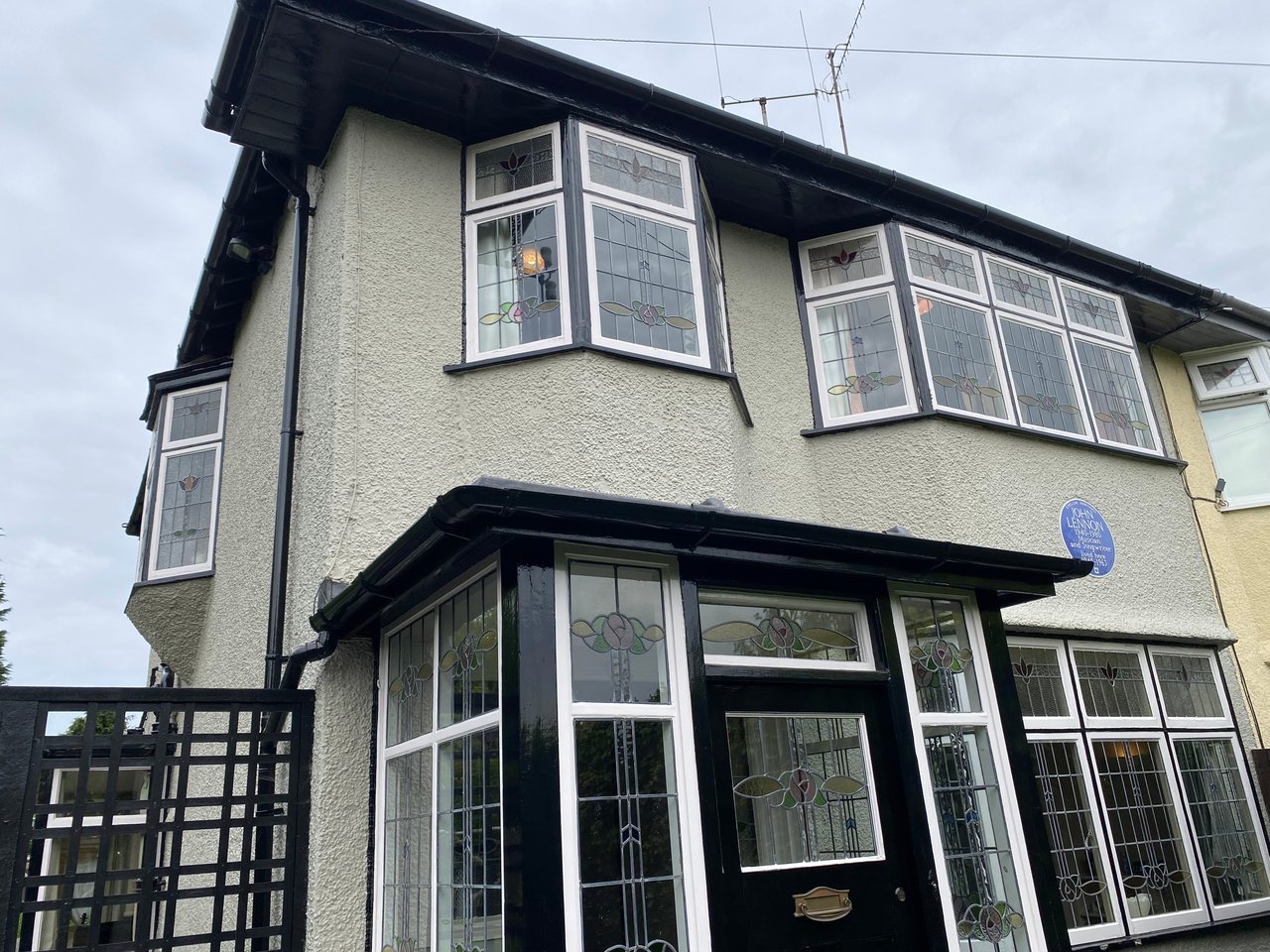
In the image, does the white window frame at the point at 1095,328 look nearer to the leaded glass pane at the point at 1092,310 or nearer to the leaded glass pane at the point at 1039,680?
the leaded glass pane at the point at 1092,310

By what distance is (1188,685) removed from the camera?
8.79 m

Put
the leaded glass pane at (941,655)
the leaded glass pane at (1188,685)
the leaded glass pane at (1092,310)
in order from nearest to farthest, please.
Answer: the leaded glass pane at (941,655)
the leaded glass pane at (1188,685)
the leaded glass pane at (1092,310)

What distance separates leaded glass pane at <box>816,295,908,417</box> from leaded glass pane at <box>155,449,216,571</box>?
5893 millimetres

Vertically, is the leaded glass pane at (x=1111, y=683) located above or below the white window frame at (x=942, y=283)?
below

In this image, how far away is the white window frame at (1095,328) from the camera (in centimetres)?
966

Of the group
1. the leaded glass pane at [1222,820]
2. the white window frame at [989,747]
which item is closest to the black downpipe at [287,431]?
the white window frame at [989,747]

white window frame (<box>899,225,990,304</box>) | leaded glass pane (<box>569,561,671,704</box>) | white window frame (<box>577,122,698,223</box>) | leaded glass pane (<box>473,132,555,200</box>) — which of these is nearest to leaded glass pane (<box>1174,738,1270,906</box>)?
white window frame (<box>899,225,990,304</box>)

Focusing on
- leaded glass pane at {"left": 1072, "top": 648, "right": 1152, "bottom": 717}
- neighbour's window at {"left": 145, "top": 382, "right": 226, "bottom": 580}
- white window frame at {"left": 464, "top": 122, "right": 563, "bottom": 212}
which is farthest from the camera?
neighbour's window at {"left": 145, "top": 382, "right": 226, "bottom": 580}

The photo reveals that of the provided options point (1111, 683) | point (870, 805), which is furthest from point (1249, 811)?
point (870, 805)

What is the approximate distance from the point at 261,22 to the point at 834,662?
5407mm

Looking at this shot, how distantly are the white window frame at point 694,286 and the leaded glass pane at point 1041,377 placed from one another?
340 cm

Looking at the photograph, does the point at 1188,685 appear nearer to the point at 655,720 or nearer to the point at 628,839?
the point at 655,720

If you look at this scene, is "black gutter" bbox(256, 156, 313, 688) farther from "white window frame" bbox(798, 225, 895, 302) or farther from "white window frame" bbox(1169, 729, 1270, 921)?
"white window frame" bbox(1169, 729, 1270, 921)

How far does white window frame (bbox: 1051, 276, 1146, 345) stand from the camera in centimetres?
966
